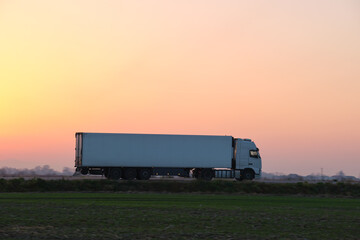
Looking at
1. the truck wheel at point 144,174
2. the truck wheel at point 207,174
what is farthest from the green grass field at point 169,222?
the truck wheel at point 207,174

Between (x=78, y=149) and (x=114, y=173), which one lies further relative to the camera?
(x=114, y=173)

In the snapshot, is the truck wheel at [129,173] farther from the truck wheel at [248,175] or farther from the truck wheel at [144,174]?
the truck wheel at [248,175]

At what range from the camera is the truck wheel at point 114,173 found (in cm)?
4888

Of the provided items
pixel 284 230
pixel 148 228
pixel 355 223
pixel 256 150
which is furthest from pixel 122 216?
pixel 256 150

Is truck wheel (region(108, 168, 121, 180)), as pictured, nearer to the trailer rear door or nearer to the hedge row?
the trailer rear door

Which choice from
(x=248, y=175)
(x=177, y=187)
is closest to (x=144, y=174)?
(x=177, y=187)

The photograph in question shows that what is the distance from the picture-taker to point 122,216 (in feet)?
72.4

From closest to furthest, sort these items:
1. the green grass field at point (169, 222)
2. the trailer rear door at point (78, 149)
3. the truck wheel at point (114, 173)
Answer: the green grass field at point (169, 222), the trailer rear door at point (78, 149), the truck wheel at point (114, 173)

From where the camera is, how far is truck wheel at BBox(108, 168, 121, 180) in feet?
160

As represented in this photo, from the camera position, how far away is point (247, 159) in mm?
50438

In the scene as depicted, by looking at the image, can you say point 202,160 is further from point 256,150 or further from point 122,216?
point 122,216

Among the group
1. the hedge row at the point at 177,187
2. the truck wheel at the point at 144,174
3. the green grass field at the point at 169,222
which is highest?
the truck wheel at the point at 144,174

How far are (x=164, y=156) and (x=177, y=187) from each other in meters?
6.88

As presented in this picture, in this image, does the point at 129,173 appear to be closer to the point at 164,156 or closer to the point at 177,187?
the point at 164,156
